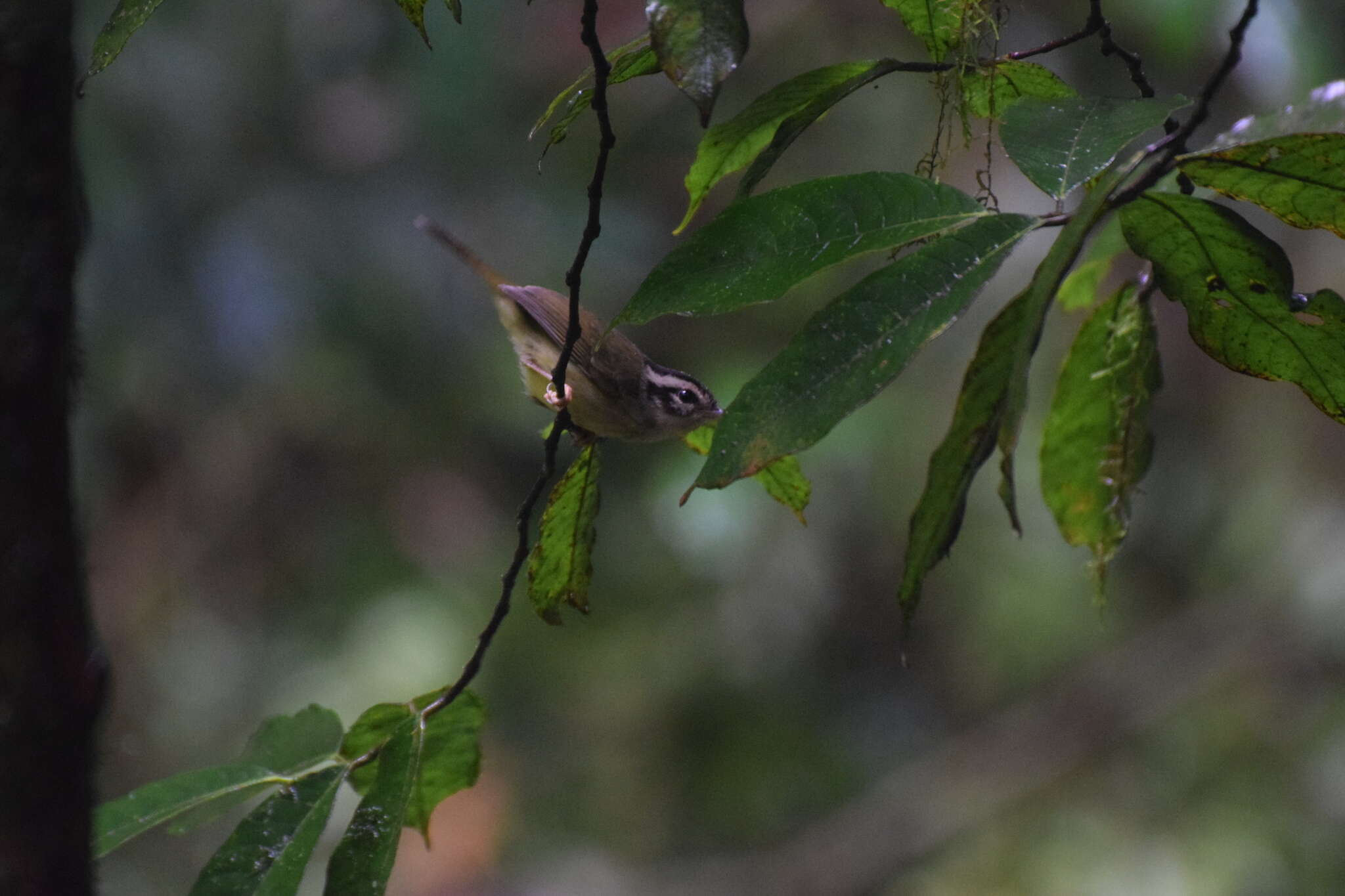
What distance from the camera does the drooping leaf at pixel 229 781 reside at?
1.21m

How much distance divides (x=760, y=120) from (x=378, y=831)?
2.39ft

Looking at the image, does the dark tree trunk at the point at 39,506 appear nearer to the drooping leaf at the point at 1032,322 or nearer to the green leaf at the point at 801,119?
→ the green leaf at the point at 801,119

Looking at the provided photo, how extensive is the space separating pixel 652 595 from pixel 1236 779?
2275mm

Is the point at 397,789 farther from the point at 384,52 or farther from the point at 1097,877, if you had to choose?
the point at 384,52

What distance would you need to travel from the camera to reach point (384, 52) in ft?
14.9

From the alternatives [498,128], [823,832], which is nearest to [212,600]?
[498,128]

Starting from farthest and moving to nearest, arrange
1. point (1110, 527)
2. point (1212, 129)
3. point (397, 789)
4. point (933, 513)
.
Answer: point (1212, 129) < point (1110, 527) < point (397, 789) < point (933, 513)

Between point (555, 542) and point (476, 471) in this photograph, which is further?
point (476, 471)

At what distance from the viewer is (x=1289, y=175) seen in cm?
93

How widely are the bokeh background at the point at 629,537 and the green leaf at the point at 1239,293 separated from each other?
2717 millimetres

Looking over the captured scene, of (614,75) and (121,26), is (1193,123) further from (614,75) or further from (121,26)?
(121,26)

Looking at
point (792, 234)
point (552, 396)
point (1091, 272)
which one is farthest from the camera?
point (552, 396)

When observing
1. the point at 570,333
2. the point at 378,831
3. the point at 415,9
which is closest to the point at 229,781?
the point at 378,831

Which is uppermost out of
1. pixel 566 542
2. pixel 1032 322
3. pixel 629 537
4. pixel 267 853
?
pixel 1032 322
